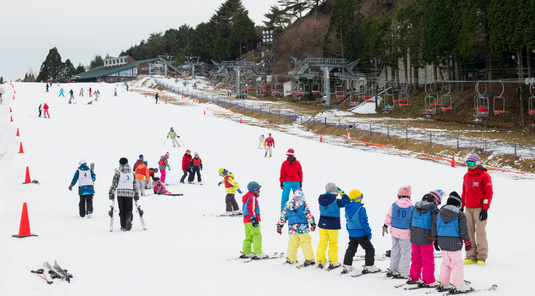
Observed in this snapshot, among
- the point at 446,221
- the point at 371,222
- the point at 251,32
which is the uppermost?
the point at 251,32

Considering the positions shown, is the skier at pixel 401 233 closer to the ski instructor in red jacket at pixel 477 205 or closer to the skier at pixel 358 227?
the skier at pixel 358 227

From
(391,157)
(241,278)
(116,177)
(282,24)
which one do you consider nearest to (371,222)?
(241,278)

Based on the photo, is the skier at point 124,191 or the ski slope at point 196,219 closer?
→ the ski slope at point 196,219

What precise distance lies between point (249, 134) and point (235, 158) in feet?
35.5

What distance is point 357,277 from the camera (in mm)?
8836

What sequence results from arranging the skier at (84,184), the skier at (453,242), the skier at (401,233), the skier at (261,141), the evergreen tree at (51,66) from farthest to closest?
1. the evergreen tree at (51,66)
2. the skier at (261,141)
3. the skier at (84,184)
4. the skier at (401,233)
5. the skier at (453,242)

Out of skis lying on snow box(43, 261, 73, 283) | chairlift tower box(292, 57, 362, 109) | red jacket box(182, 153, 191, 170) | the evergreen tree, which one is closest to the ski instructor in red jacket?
skis lying on snow box(43, 261, 73, 283)

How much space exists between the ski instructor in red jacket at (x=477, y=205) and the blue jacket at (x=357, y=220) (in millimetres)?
2283

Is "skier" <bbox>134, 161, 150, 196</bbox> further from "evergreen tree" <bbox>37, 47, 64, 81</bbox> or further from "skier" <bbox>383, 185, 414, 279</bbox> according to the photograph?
"evergreen tree" <bbox>37, 47, 64, 81</bbox>

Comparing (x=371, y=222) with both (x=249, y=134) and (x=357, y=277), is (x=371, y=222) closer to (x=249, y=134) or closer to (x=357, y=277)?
(x=357, y=277)

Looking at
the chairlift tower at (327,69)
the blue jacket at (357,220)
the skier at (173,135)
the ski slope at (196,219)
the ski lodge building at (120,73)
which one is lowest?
the ski slope at (196,219)

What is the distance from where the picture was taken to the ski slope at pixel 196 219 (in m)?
8.70

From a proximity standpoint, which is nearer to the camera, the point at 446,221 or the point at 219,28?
the point at 446,221

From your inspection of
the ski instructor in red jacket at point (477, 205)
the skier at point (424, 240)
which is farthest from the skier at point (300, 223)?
the ski instructor in red jacket at point (477, 205)
